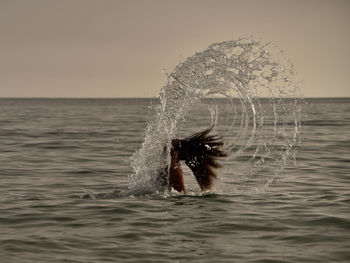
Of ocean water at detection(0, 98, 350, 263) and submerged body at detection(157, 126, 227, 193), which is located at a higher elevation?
submerged body at detection(157, 126, 227, 193)

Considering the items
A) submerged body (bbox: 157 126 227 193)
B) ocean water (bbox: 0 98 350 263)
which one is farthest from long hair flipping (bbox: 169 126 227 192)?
ocean water (bbox: 0 98 350 263)

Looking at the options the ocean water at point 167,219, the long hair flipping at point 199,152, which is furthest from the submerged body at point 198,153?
the ocean water at point 167,219

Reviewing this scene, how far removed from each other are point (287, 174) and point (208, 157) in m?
5.54

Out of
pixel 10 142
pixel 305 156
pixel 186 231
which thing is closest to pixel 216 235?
pixel 186 231

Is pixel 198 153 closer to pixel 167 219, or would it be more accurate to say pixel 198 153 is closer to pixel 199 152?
pixel 199 152

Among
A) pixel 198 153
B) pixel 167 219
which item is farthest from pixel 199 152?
pixel 167 219

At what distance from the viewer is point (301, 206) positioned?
1057 centimetres

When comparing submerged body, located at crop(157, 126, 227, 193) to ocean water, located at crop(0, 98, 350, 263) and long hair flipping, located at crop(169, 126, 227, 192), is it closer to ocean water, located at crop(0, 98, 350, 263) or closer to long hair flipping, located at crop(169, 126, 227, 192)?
long hair flipping, located at crop(169, 126, 227, 192)

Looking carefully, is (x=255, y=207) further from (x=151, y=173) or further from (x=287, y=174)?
(x=287, y=174)

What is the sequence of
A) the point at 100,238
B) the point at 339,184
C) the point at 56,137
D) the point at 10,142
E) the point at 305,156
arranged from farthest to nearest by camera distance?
the point at 56,137 < the point at 10,142 < the point at 305,156 < the point at 339,184 < the point at 100,238

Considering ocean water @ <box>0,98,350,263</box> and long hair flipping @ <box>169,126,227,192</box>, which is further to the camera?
long hair flipping @ <box>169,126,227,192</box>

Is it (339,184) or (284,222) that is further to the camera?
(339,184)

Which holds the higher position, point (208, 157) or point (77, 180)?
point (208, 157)

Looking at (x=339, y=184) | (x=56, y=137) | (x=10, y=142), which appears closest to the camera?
(x=339, y=184)
